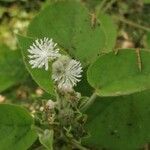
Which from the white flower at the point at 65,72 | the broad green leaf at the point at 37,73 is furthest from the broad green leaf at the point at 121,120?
the white flower at the point at 65,72

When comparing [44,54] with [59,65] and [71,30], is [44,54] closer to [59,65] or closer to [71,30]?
[59,65]

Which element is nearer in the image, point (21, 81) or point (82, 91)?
point (82, 91)

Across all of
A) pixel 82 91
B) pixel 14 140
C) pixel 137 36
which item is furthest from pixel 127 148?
pixel 137 36

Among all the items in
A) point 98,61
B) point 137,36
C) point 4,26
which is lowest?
point 137,36

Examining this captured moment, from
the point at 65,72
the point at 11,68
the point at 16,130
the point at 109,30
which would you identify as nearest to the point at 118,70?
the point at 65,72

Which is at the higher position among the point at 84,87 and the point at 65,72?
the point at 65,72

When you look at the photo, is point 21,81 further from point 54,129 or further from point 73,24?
point 54,129

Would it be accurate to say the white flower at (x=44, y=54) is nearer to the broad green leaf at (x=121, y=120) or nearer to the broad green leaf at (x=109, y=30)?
the broad green leaf at (x=121, y=120)
